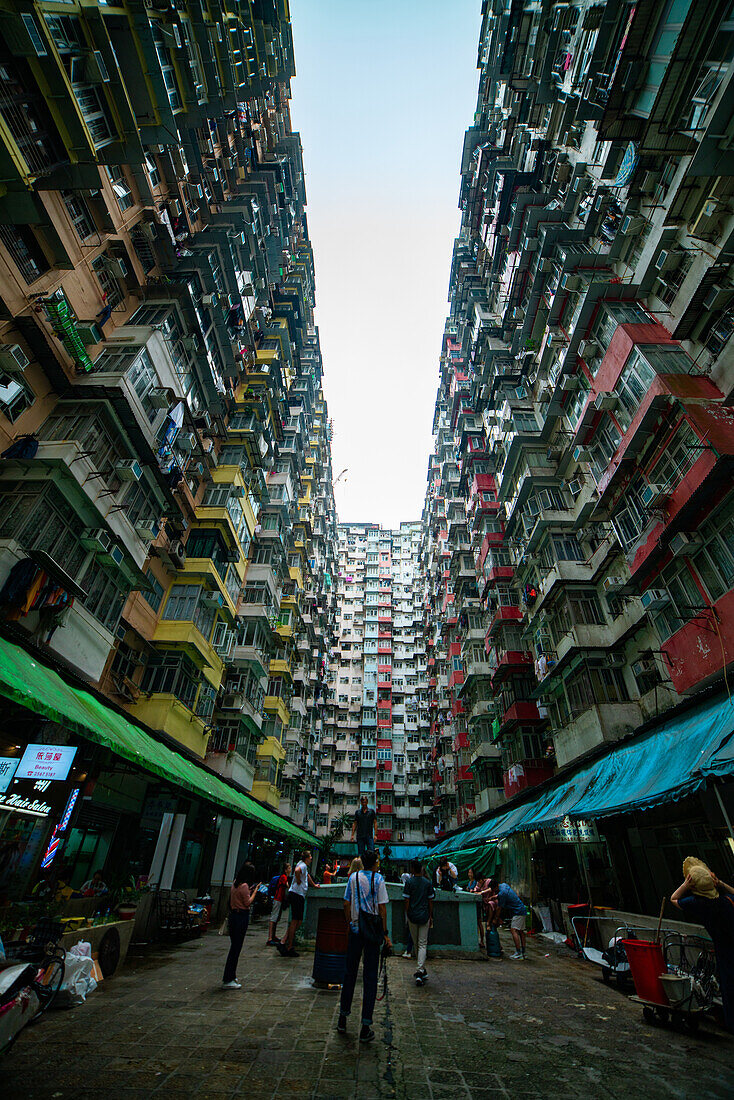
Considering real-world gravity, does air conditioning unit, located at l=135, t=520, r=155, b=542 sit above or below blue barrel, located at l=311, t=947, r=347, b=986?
above

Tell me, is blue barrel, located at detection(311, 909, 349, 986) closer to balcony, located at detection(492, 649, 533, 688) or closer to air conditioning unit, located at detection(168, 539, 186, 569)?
air conditioning unit, located at detection(168, 539, 186, 569)

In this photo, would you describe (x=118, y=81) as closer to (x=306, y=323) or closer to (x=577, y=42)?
(x=577, y=42)

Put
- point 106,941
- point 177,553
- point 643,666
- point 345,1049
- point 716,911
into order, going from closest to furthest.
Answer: point 345,1049 → point 716,911 → point 106,941 → point 643,666 → point 177,553

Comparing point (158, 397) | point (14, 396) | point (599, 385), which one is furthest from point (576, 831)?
point (14, 396)

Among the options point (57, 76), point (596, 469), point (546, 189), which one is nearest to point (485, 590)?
point (596, 469)

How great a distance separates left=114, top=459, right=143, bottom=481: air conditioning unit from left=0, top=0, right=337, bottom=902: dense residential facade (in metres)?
0.10

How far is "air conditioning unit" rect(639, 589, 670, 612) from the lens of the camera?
1452 cm

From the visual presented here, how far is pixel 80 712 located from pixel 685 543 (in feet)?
50.7

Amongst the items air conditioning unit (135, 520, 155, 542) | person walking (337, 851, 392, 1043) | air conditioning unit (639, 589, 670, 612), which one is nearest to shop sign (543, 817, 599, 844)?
air conditioning unit (639, 589, 670, 612)

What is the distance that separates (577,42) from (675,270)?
1154cm

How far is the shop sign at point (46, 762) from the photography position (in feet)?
32.6

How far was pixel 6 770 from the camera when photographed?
9727 mm

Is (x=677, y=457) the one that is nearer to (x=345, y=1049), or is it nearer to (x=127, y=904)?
(x=345, y=1049)

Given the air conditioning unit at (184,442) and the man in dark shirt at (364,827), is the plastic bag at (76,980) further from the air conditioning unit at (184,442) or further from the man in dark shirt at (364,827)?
the air conditioning unit at (184,442)
